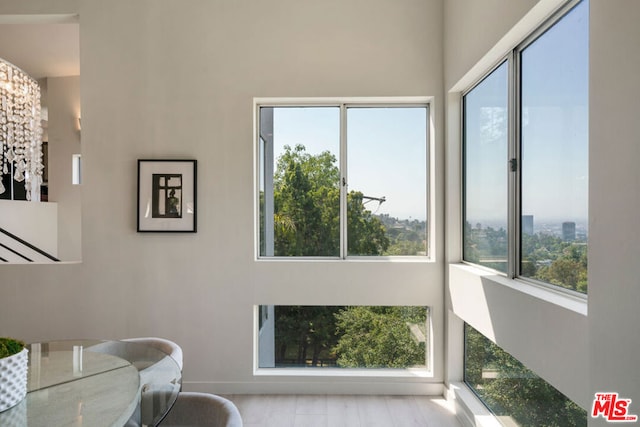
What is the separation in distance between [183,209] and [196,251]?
33cm

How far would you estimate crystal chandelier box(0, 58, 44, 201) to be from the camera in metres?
2.31

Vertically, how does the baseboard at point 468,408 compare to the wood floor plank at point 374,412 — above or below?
above

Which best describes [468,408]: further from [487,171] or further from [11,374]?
[11,374]

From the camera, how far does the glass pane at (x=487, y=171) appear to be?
7.67 feet

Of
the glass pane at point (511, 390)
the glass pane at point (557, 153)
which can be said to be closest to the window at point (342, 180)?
the glass pane at point (511, 390)

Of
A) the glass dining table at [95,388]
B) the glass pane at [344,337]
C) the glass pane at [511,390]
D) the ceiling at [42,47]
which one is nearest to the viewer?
the glass dining table at [95,388]

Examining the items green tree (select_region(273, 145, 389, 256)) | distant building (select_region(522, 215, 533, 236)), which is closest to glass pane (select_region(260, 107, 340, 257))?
green tree (select_region(273, 145, 389, 256))

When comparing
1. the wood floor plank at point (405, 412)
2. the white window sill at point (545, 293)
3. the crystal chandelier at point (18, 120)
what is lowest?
the wood floor plank at point (405, 412)

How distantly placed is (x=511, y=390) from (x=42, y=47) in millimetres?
5164

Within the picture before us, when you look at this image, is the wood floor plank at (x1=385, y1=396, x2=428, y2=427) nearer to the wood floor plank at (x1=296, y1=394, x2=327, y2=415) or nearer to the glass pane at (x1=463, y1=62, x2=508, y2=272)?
the wood floor plank at (x1=296, y1=394, x2=327, y2=415)

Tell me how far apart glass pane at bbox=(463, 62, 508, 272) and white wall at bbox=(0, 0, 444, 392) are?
0.28 meters

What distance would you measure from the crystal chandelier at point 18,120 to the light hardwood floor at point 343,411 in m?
2.10

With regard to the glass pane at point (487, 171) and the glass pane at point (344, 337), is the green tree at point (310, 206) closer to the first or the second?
the glass pane at point (344, 337)

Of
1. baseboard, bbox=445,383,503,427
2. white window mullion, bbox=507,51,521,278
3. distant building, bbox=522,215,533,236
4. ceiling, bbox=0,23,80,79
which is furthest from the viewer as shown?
ceiling, bbox=0,23,80,79
